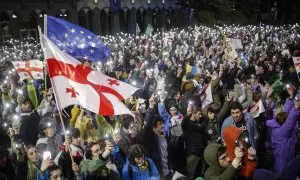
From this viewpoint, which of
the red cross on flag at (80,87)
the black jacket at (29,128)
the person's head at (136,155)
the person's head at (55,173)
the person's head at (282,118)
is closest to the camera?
the person's head at (55,173)

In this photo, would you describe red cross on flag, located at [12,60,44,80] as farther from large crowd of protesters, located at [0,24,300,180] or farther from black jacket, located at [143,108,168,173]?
black jacket, located at [143,108,168,173]

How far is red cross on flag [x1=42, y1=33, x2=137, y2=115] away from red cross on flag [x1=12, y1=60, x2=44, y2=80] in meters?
5.78

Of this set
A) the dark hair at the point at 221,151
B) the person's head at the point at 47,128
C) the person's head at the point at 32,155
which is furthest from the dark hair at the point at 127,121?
the dark hair at the point at 221,151

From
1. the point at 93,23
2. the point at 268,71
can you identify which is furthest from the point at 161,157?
the point at 93,23

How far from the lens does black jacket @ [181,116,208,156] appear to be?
19.5 ft

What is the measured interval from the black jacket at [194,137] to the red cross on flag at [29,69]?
609 cm

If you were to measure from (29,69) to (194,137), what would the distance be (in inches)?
255

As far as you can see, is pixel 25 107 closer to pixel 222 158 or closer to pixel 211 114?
pixel 211 114

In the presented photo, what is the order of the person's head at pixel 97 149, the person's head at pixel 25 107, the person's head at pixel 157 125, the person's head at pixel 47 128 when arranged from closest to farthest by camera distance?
the person's head at pixel 97 149, the person's head at pixel 47 128, the person's head at pixel 157 125, the person's head at pixel 25 107

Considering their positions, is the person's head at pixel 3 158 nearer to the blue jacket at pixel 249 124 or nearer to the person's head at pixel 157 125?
the person's head at pixel 157 125

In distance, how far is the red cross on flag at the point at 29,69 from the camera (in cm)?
1075

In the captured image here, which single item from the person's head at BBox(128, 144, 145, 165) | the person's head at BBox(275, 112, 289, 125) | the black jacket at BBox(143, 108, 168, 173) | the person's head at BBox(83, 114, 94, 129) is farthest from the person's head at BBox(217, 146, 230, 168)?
the person's head at BBox(83, 114, 94, 129)

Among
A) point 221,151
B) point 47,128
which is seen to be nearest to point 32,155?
point 47,128

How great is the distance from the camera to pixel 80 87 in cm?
536
